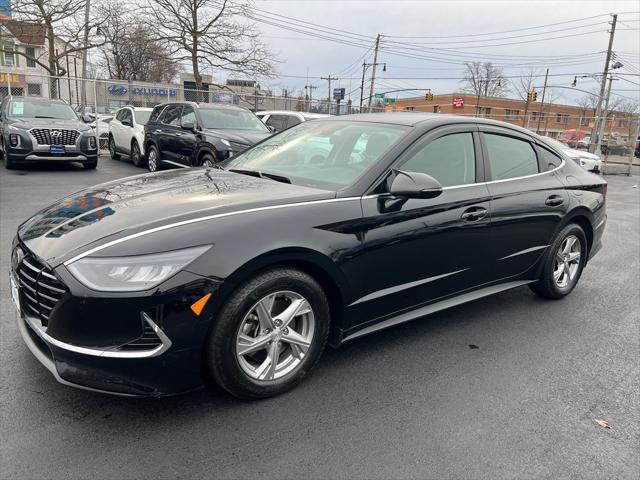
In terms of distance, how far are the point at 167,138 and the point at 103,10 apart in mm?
19625

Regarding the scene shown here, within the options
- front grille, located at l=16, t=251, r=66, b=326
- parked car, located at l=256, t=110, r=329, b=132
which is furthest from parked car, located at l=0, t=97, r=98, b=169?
front grille, located at l=16, t=251, r=66, b=326

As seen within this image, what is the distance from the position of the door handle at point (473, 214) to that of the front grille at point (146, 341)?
224 cm

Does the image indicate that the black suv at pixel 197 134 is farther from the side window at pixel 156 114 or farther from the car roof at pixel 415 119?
the car roof at pixel 415 119

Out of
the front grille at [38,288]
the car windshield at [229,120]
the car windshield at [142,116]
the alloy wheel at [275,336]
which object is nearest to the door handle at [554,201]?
the alloy wheel at [275,336]

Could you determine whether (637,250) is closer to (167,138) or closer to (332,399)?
(332,399)

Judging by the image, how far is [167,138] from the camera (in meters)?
10.8

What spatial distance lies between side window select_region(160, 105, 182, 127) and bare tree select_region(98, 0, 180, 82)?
46.9 feet

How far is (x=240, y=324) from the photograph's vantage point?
8.49ft

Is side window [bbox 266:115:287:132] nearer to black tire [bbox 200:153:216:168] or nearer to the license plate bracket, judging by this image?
black tire [bbox 200:153:216:168]

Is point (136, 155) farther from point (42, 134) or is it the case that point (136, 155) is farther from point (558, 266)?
point (558, 266)

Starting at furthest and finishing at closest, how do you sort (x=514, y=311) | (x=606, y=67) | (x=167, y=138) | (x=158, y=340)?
(x=606, y=67)
(x=167, y=138)
(x=514, y=311)
(x=158, y=340)

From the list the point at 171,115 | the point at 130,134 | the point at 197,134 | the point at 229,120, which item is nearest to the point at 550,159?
the point at 197,134

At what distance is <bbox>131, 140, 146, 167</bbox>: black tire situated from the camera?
13.1 metres

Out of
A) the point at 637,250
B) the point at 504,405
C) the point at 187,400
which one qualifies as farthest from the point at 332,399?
the point at 637,250
